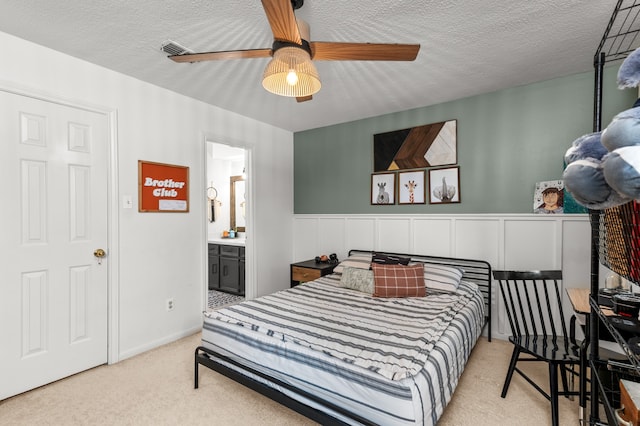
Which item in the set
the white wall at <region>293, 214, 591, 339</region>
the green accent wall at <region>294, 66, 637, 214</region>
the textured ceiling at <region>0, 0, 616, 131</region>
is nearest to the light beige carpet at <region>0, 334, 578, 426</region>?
the white wall at <region>293, 214, 591, 339</region>

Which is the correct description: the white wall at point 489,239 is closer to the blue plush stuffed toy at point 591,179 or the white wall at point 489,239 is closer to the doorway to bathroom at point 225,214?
the doorway to bathroom at point 225,214

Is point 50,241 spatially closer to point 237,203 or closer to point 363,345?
point 363,345

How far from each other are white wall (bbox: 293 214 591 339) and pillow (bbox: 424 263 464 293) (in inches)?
15.5

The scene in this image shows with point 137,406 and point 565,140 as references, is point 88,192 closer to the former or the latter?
point 137,406

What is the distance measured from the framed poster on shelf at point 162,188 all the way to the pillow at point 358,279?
1865 mm

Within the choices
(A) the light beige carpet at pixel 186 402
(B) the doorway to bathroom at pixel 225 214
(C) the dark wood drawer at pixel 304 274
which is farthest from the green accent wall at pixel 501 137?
(B) the doorway to bathroom at pixel 225 214

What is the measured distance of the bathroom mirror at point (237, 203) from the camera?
19.9ft

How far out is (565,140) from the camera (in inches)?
116

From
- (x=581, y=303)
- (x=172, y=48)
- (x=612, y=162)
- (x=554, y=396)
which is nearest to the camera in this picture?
(x=612, y=162)

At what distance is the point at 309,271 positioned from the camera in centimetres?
402

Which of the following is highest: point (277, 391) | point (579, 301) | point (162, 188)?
point (162, 188)

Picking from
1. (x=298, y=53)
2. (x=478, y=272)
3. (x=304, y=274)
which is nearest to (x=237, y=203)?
(x=304, y=274)

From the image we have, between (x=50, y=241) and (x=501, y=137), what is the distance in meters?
4.23

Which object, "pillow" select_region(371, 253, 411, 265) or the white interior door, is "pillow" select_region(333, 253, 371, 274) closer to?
"pillow" select_region(371, 253, 411, 265)
